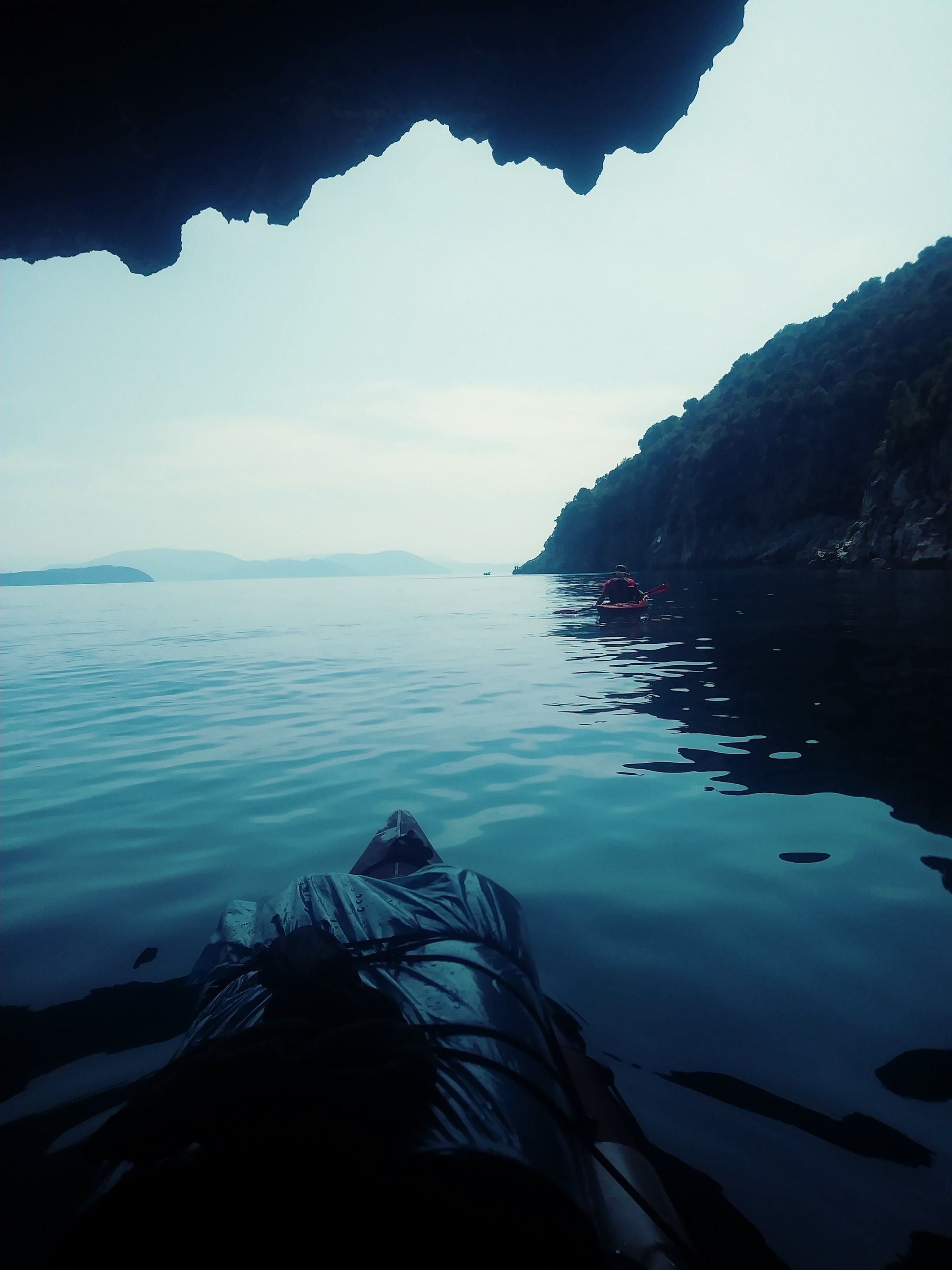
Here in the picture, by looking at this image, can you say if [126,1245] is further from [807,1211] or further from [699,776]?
[699,776]

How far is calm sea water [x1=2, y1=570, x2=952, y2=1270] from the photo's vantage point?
2.24m

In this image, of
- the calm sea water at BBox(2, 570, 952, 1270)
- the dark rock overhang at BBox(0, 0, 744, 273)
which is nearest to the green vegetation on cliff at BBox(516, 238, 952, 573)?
the calm sea water at BBox(2, 570, 952, 1270)

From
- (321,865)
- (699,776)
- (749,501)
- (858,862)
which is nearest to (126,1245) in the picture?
(321,865)

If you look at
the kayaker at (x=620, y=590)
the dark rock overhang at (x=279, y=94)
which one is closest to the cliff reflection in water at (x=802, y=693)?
the kayaker at (x=620, y=590)

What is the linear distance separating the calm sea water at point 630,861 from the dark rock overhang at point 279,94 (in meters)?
6.57

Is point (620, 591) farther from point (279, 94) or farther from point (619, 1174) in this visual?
point (619, 1174)

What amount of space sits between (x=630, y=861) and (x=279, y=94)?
29.1ft

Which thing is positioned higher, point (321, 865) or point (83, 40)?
point (83, 40)

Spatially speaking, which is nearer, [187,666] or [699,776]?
[699,776]

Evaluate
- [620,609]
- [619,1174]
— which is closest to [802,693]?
[619,1174]

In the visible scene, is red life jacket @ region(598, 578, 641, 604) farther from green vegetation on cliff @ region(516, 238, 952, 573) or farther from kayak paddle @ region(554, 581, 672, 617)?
green vegetation on cliff @ region(516, 238, 952, 573)

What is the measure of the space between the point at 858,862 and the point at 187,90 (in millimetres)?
9477

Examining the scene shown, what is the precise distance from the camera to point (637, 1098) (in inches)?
93.0

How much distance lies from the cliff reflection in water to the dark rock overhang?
25.7ft
